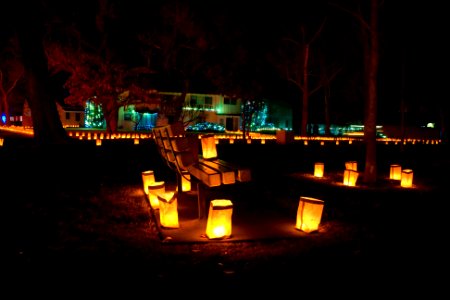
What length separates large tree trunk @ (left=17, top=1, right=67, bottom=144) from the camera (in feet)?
57.9

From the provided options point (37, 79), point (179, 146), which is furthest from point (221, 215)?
point (37, 79)

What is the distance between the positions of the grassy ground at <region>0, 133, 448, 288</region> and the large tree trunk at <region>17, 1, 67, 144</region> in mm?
5692

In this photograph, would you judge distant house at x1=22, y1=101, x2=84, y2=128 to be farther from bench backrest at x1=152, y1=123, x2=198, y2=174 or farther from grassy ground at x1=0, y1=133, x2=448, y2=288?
bench backrest at x1=152, y1=123, x2=198, y2=174

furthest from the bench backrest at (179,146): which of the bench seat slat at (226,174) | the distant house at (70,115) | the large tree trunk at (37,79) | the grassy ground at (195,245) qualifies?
the distant house at (70,115)

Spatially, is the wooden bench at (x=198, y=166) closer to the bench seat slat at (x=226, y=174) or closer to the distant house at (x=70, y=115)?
the bench seat slat at (x=226, y=174)

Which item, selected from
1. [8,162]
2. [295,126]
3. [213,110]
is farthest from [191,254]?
[295,126]

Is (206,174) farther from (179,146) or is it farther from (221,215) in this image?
(179,146)

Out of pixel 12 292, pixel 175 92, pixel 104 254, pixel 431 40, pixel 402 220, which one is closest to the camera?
pixel 12 292

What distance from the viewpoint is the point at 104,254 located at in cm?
547

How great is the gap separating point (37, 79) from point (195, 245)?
49.1 feet

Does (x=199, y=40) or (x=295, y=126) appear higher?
(x=199, y=40)

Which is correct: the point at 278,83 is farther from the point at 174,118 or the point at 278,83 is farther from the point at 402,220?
the point at 402,220

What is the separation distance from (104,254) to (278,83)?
49383 millimetres

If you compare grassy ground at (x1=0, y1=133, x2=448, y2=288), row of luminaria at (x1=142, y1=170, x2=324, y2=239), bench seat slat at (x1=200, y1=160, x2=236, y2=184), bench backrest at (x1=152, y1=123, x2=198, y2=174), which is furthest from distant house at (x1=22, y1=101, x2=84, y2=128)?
bench seat slat at (x1=200, y1=160, x2=236, y2=184)
